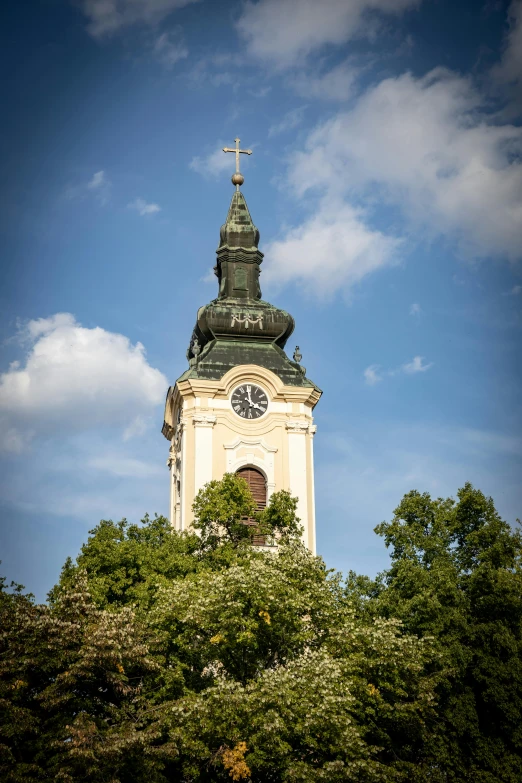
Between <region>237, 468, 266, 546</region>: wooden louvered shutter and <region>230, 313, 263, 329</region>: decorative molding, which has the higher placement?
<region>230, 313, 263, 329</region>: decorative molding

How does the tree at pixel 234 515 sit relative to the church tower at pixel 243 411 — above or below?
below

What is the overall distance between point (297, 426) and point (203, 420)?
336cm

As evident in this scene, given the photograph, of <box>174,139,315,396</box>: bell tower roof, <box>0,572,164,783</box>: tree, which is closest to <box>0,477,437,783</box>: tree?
<box>0,572,164,783</box>: tree

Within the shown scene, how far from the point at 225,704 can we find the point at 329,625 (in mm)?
4350

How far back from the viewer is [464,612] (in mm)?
32156

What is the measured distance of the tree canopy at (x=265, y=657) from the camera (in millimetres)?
25062

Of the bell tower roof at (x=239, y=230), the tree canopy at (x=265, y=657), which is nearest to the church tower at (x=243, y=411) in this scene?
the bell tower roof at (x=239, y=230)

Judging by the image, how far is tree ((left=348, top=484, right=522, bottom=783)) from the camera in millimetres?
29797

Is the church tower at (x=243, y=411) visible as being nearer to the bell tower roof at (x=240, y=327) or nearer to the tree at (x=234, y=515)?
the bell tower roof at (x=240, y=327)

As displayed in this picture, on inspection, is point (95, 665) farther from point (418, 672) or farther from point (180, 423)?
point (180, 423)

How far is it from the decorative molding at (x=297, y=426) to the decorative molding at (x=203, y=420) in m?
2.63

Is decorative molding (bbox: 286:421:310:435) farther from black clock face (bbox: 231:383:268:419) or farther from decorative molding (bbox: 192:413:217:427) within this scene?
decorative molding (bbox: 192:413:217:427)

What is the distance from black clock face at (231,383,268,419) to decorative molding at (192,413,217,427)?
1.02m

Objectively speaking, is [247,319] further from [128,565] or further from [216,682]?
[216,682]
